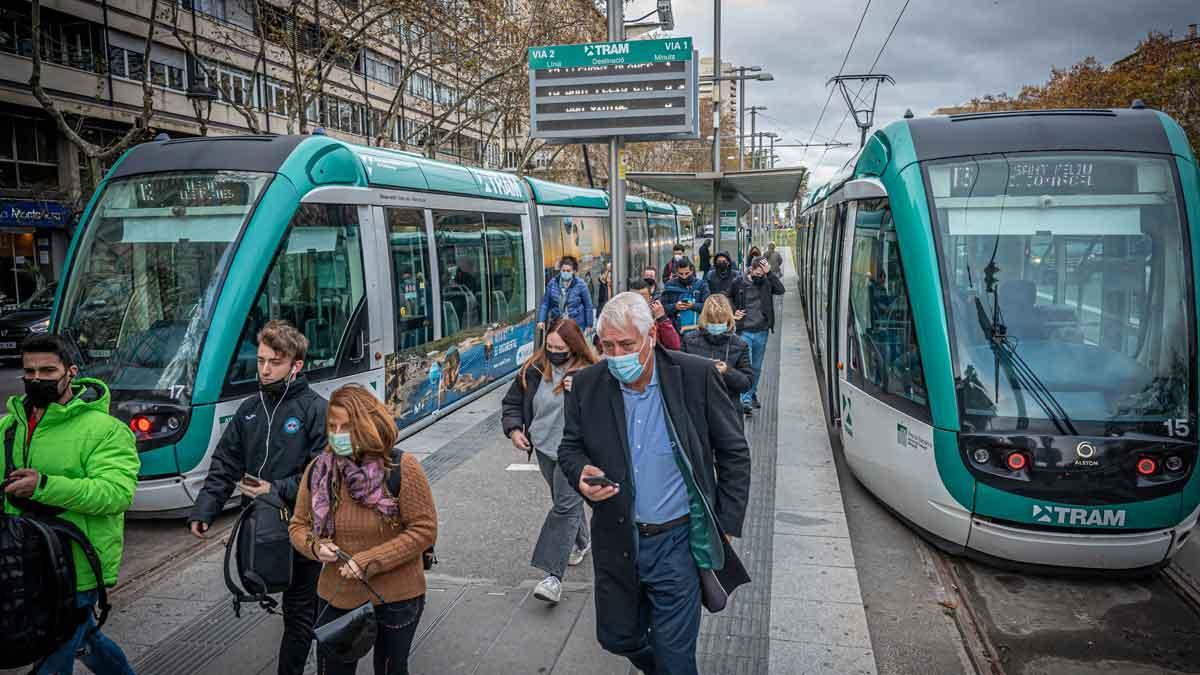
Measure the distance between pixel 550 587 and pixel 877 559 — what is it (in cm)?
245

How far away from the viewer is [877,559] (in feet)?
20.2

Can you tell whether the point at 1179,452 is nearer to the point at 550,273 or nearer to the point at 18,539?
the point at 18,539

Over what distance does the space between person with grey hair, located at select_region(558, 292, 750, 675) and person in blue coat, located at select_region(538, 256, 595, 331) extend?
8.30 m

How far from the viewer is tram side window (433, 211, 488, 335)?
10250 millimetres

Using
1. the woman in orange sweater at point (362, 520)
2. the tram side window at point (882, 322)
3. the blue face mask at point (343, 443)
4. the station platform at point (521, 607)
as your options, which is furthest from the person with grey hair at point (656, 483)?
the tram side window at point (882, 322)

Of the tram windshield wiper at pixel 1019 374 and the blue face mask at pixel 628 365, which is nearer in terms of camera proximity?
the blue face mask at pixel 628 365

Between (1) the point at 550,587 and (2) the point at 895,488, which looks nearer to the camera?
(1) the point at 550,587

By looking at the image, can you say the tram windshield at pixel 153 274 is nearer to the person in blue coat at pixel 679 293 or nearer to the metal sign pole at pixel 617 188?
the person in blue coat at pixel 679 293

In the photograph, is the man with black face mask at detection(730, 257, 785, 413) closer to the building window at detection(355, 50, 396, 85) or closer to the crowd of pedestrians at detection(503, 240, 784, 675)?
the crowd of pedestrians at detection(503, 240, 784, 675)

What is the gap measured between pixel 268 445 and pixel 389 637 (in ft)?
3.37

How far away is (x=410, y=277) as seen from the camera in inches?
367

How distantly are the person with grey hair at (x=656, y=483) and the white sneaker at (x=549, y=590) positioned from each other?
1.65 m

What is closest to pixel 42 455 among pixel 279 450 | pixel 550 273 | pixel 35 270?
pixel 279 450

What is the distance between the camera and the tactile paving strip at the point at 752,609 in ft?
14.9
